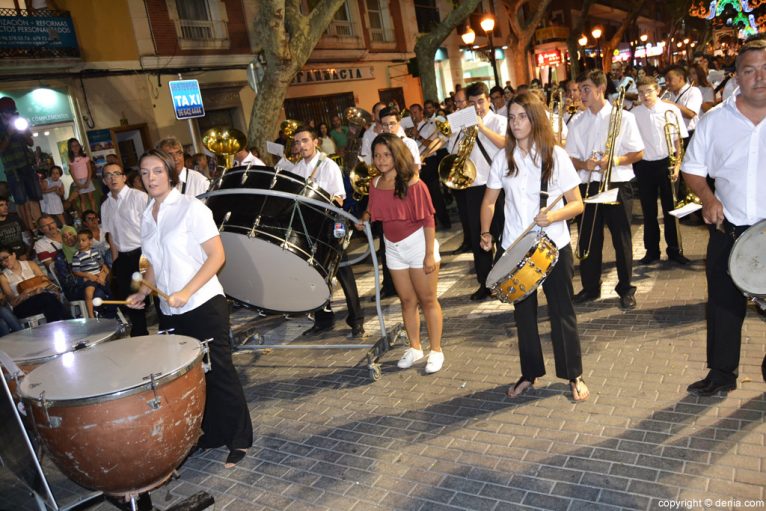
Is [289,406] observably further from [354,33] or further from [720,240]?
[354,33]

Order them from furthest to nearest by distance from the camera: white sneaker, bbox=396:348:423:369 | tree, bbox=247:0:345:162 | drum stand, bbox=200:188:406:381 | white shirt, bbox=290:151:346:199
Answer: tree, bbox=247:0:345:162 → white shirt, bbox=290:151:346:199 → white sneaker, bbox=396:348:423:369 → drum stand, bbox=200:188:406:381

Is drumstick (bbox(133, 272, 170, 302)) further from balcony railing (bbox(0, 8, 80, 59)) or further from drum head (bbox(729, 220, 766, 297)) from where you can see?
balcony railing (bbox(0, 8, 80, 59))

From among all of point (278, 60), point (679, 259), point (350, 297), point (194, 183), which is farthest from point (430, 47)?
point (350, 297)

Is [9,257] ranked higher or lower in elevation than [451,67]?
lower

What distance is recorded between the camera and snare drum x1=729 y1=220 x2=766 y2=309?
11.1ft

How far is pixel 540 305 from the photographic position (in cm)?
640

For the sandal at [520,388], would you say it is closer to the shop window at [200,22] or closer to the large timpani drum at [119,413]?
the large timpani drum at [119,413]

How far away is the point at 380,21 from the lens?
92.1ft

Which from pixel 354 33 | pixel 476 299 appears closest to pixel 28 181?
pixel 476 299

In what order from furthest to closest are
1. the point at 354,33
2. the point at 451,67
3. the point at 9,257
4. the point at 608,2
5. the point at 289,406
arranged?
the point at 608,2
the point at 451,67
the point at 354,33
the point at 9,257
the point at 289,406

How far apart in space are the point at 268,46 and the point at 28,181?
18.7 feet

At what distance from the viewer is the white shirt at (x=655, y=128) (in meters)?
7.00

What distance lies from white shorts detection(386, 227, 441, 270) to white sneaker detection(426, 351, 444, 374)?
2.44ft

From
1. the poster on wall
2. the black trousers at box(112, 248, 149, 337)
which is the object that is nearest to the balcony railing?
the poster on wall
